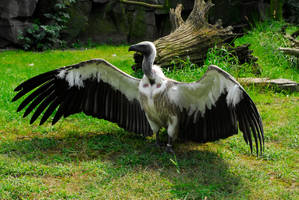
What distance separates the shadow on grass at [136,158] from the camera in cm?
295

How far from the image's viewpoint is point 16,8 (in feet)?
27.7

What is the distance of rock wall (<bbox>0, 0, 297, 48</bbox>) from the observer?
8.53 meters

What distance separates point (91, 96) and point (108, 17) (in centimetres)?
632

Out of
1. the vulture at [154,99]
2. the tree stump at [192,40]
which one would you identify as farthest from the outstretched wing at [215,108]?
the tree stump at [192,40]

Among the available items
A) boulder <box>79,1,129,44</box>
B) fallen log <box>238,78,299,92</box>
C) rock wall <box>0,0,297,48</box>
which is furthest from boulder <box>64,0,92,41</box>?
fallen log <box>238,78,299,92</box>

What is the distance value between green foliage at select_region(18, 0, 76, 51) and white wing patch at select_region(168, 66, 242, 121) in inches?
236

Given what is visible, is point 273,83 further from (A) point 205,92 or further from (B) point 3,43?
(B) point 3,43

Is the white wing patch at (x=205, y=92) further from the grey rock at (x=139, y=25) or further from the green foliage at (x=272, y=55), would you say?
the grey rock at (x=139, y=25)

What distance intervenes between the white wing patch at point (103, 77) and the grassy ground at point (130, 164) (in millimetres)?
517

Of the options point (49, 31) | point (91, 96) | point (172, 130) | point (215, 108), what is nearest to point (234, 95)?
point (215, 108)

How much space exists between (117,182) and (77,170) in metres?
0.42

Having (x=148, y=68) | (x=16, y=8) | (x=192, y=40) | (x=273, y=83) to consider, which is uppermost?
(x=16, y=8)

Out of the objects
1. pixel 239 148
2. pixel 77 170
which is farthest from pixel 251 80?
pixel 77 170

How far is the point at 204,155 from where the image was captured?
3508 millimetres
